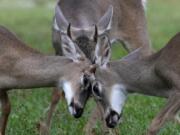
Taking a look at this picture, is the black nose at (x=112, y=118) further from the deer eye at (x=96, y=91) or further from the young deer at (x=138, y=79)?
the deer eye at (x=96, y=91)

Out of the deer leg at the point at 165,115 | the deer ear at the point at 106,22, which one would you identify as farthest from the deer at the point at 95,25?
the deer leg at the point at 165,115

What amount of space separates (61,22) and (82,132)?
1.35 metres

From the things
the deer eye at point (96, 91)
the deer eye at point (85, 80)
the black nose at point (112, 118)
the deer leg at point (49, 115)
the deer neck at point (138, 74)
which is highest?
the deer eye at point (85, 80)

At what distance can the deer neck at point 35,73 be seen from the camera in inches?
311

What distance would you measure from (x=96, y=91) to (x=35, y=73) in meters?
0.67

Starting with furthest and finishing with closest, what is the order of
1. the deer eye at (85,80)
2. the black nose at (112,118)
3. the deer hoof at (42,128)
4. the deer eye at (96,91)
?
the deer hoof at (42,128) < the black nose at (112,118) < the deer eye at (96,91) < the deer eye at (85,80)

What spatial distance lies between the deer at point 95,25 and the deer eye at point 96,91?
10.7 inches

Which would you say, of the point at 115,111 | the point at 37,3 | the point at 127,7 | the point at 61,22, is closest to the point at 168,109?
the point at 115,111

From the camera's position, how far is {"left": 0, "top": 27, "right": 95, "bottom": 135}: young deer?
7852mm

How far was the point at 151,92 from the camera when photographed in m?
8.27

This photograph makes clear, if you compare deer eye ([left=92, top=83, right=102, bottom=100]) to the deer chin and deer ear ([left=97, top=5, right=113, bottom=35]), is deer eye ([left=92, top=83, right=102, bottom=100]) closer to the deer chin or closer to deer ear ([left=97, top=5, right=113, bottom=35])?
the deer chin

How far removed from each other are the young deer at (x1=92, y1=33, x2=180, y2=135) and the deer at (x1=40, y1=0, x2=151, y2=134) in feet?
0.65

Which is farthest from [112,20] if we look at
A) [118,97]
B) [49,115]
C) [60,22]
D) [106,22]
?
[118,97]

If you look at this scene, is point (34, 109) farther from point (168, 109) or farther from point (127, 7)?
point (168, 109)
